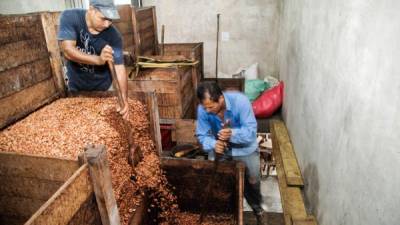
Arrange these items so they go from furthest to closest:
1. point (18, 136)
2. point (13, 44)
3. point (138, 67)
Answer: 1. point (138, 67)
2. point (13, 44)
3. point (18, 136)

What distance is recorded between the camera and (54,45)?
8.08 ft

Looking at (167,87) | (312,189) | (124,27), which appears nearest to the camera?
(312,189)

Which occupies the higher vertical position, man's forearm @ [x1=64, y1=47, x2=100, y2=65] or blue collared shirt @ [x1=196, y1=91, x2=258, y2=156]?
man's forearm @ [x1=64, y1=47, x2=100, y2=65]

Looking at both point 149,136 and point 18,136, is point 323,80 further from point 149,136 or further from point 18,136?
point 18,136

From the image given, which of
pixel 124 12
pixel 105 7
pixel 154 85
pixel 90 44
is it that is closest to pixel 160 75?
pixel 154 85

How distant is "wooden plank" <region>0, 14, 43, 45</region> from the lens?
194 cm

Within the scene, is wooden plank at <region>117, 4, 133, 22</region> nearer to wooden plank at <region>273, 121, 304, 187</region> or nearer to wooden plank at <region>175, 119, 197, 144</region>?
wooden plank at <region>175, 119, 197, 144</region>

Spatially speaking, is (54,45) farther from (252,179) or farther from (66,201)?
(252,179)

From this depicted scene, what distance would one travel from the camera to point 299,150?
3939 millimetres

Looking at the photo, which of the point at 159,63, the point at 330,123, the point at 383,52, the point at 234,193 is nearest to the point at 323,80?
the point at 330,123

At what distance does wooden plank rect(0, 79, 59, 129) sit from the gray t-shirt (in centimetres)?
32

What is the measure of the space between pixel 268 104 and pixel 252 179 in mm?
2547

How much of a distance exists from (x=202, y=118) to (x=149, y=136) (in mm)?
703

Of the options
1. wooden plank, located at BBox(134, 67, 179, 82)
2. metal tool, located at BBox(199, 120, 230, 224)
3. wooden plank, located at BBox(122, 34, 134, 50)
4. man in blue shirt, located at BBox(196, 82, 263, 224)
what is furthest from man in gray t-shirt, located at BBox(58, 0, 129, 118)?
wooden plank, located at BBox(122, 34, 134, 50)
